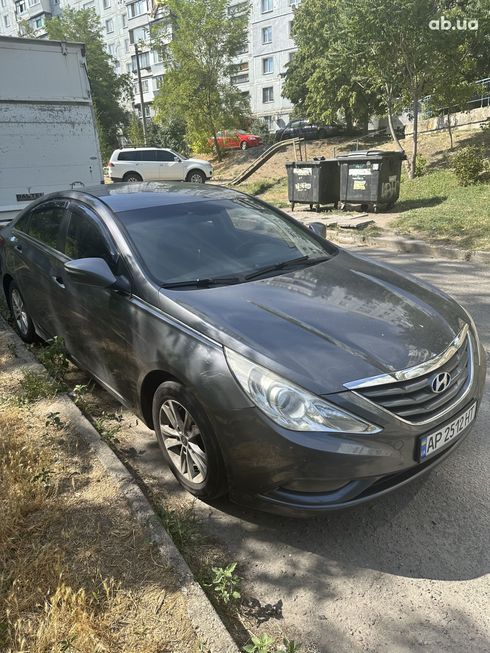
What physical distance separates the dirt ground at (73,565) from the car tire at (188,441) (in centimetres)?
35

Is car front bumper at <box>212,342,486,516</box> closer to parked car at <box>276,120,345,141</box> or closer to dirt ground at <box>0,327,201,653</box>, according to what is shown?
dirt ground at <box>0,327,201,653</box>

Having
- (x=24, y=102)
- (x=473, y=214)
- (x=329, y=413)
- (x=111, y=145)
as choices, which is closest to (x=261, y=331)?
(x=329, y=413)

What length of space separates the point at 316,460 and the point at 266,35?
4629 cm

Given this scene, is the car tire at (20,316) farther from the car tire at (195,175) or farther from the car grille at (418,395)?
the car tire at (195,175)

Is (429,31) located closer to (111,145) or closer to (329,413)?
(329,413)

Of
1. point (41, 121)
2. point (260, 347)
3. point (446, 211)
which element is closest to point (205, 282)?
point (260, 347)

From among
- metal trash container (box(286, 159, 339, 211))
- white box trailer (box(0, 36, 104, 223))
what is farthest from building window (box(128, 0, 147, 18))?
white box trailer (box(0, 36, 104, 223))

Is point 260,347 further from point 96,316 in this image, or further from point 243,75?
point 243,75

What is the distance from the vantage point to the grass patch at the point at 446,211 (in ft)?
26.9

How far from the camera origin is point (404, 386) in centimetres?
219

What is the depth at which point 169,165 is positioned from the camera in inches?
814

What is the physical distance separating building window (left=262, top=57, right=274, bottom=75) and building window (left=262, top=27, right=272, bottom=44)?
4.29 feet

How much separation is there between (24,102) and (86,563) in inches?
322

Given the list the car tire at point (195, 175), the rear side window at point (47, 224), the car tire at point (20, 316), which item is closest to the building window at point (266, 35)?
the car tire at point (195, 175)
